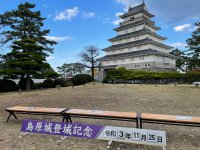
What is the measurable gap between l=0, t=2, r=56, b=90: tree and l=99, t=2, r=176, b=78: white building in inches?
784

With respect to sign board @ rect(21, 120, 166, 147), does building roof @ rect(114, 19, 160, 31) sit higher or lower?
higher

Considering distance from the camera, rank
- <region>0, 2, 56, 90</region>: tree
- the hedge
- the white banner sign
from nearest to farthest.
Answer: the white banner sign → <region>0, 2, 56, 90</region>: tree → the hedge

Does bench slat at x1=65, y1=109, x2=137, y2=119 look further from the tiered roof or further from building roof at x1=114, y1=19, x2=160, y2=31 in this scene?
building roof at x1=114, y1=19, x2=160, y2=31

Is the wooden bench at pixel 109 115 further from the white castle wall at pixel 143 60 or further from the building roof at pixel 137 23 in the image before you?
the building roof at pixel 137 23

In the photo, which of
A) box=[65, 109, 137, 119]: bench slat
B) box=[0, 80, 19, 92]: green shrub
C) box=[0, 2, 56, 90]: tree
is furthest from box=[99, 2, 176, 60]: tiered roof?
box=[65, 109, 137, 119]: bench slat

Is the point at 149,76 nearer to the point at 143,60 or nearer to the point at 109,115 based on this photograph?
the point at 143,60

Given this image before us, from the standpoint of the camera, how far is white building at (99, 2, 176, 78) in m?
39.8

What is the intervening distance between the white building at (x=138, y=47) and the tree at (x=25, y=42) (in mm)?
19904

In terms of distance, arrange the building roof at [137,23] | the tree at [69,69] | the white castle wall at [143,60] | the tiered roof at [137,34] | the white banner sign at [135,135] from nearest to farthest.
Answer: the white banner sign at [135,135] < the white castle wall at [143,60] < the tiered roof at [137,34] < the building roof at [137,23] < the tree at [69,69]

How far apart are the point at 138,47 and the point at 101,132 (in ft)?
129

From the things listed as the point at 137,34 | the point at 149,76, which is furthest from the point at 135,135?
A: the point at 137,34

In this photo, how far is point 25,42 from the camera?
2295 centimetres

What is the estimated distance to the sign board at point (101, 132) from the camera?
4148mm

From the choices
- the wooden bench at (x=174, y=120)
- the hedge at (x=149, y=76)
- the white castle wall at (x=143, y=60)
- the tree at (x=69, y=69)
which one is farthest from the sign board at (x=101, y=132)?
the tree at (x=69, y=69)
